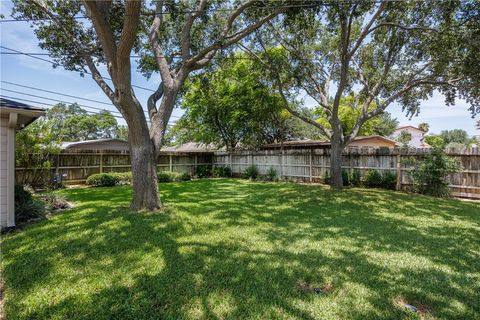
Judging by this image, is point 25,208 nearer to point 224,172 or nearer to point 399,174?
point 224,172

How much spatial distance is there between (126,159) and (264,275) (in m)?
13.1

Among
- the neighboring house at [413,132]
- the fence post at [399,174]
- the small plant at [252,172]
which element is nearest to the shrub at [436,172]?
the fence post at [399,174]

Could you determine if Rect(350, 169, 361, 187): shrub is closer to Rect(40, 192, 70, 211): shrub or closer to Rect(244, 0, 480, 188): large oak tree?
Rect(244, 0, 480, 188): large oak tree

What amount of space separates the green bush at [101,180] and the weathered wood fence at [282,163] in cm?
117

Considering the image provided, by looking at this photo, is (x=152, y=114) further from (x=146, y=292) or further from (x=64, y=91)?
(x=64, y=91)

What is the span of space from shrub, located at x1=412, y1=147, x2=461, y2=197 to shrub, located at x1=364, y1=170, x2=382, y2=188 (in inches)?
57.1

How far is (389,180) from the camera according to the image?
10070 mm

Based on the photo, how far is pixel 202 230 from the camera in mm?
4691

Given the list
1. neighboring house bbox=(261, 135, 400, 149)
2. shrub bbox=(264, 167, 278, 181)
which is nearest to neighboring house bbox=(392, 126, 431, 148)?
neighboring house bbox=(261, 135, 400, 149)

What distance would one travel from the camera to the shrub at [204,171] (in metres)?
16.8

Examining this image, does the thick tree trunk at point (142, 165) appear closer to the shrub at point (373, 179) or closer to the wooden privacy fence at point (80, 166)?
the wooden privacy fence at point (80, 166)

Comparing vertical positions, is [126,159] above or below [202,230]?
above

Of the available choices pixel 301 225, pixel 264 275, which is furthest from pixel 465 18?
pixel 264 275

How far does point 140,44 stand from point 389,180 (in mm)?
11178
